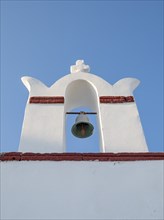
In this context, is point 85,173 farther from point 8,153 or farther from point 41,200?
point 8,153

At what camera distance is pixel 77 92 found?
6066 mm

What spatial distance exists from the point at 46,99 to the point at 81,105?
3.19 feet

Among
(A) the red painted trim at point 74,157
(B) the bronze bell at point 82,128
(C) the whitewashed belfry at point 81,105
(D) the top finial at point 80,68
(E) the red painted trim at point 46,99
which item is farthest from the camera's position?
(D) the top finial at point 80,68

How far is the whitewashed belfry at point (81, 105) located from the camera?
4.78 meters

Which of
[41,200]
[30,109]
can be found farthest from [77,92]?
[41,200]

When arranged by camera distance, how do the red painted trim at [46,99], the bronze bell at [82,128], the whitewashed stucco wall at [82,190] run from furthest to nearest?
the bronze bell at [82,128] < the red painted trim at [46,99] < the whitewashed stucco wall at [82,190]

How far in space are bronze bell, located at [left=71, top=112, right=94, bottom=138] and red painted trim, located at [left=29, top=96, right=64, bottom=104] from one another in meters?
0.63

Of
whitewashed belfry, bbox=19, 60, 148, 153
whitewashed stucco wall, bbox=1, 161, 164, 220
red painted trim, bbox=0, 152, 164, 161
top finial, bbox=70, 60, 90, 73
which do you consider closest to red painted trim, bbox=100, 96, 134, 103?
whitewashed belfry, bbox=19, 60, 148, 153

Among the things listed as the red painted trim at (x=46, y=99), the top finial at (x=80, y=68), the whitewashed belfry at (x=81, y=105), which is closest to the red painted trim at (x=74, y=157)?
the whitewashed belfry at (x=81, y=105)

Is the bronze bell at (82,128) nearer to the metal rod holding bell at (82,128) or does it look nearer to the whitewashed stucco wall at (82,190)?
the metal rod holding bell at (82,128)

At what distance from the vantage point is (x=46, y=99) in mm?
5465

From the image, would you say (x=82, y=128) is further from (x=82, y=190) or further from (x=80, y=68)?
(x=82, y=190)

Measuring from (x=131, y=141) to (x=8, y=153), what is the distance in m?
1.71

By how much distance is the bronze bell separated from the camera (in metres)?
5.90
